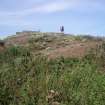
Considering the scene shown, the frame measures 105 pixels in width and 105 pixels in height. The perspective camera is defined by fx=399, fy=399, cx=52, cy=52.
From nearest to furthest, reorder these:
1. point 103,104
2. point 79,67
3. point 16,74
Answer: point 103,104
point 16,74
point 79,67

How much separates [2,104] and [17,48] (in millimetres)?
4998

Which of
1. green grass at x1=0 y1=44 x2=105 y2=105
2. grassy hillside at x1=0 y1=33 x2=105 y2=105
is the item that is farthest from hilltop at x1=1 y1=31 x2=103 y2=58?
green grass at x1=0 y1=44 x2=105 y2=105

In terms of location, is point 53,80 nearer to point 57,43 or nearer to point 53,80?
point 53,80

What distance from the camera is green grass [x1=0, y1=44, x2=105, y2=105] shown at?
7857 mm

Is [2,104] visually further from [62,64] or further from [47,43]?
[47,43]

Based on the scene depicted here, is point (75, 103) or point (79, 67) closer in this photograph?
point (75, 103)

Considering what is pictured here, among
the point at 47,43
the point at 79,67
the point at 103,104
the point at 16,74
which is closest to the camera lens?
the point at 103,104

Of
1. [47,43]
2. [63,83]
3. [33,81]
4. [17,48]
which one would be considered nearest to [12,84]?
[33,81]

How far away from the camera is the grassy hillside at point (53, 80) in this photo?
7.85 meters

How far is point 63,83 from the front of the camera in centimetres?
864

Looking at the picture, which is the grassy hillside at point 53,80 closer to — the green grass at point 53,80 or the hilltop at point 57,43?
the green grass at point 53,80

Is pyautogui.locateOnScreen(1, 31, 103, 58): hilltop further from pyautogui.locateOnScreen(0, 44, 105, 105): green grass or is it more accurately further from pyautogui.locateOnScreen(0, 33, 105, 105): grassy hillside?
pyautogui.locateOnScreen(0, 44, 105, 105): green grass

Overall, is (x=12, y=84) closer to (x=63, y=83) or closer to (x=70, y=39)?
(x=63, y=83)

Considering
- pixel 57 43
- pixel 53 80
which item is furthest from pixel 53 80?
pixel 57 43
